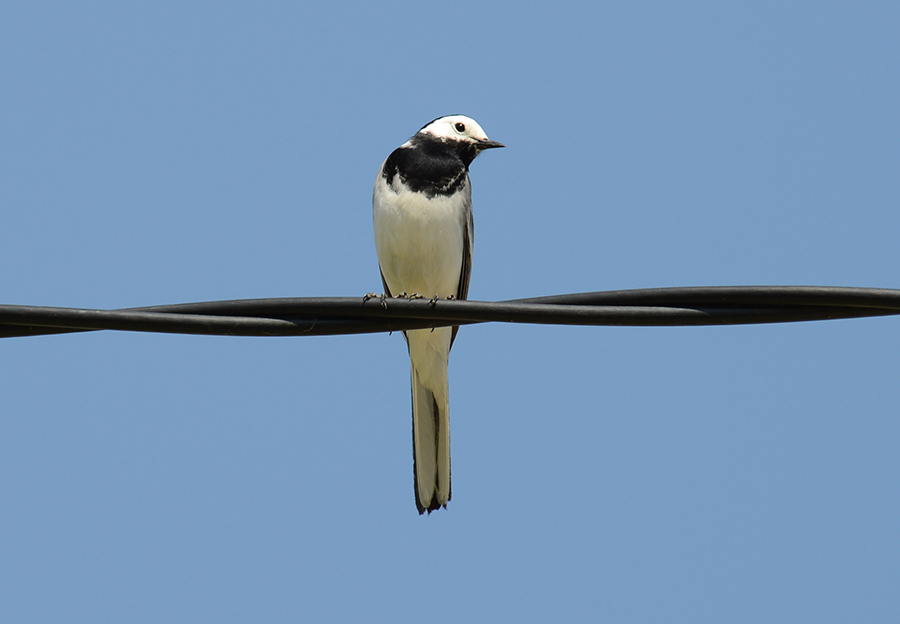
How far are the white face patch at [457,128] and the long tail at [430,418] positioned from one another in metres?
1.39

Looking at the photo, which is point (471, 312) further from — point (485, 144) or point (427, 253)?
point (485, 144)

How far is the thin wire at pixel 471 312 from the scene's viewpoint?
3479mm

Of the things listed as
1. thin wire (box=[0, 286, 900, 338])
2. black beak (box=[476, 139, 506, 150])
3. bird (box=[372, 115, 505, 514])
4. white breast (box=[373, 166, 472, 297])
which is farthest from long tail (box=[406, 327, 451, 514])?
thin wire (box=[0, 286, 900, 338])

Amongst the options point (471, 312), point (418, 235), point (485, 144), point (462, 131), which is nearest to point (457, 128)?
point (462, 131)

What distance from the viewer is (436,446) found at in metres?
6.05

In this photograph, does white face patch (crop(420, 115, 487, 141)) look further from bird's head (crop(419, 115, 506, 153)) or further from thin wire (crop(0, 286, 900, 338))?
thin wire (crop(0, 286, 900, 338))

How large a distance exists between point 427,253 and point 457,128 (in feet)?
3.87

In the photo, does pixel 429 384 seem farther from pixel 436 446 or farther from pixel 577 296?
pixel 577 296

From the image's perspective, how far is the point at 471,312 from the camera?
368 centimetres

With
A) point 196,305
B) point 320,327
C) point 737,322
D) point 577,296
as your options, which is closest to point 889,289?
point 737,322

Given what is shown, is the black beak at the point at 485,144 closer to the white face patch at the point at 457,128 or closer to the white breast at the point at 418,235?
the white face patch at the point at 457,128

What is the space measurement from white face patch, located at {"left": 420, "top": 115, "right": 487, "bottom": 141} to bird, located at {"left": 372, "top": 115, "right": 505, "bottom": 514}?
0.19m

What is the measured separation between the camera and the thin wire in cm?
348

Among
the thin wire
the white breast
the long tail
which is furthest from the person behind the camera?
the white breast
